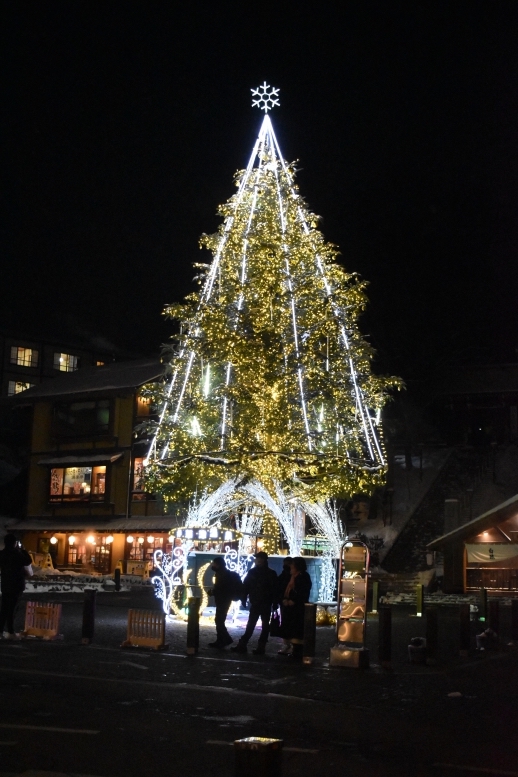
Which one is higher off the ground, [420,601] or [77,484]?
[77,484]

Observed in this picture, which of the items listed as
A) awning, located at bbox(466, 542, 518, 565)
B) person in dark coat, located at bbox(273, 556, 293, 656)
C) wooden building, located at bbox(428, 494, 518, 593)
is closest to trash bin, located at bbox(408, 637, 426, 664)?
person in dark coat, located at bbox(273, 556, 293, 656)

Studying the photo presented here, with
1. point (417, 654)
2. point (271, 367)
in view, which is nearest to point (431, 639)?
point (417, 654)

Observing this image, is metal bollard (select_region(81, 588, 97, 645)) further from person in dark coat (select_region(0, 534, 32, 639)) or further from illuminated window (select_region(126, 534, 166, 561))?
illuminated window (select_region(126, 534, 166, 561))

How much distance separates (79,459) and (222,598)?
3619 cm

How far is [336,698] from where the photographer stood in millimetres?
10062

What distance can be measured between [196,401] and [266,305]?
3078 millimetres

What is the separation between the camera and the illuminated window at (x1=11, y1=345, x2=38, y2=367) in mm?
68312

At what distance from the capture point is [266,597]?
14.3 m

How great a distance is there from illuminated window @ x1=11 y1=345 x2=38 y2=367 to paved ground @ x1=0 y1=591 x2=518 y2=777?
56131 mm

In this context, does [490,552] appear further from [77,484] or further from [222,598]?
[77,484]

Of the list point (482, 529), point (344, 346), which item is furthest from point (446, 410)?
point (344, 346)

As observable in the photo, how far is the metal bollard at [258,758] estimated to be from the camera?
3.99 meters

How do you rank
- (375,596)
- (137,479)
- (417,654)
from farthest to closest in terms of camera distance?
(137,479) → (375,596) → (417,654)

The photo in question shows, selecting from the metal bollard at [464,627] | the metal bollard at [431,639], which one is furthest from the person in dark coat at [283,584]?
the metal bollard at [464,627]
